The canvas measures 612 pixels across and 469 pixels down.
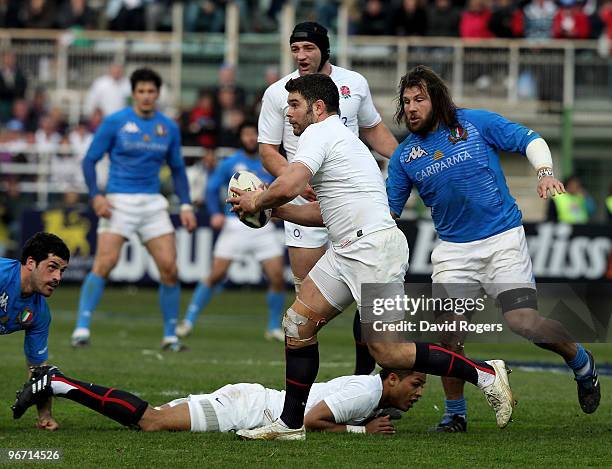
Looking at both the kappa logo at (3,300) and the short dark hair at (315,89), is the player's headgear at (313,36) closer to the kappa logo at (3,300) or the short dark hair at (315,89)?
the short dark hair at (315,89)

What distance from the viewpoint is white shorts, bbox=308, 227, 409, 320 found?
7824 mm

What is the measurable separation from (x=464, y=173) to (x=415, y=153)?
0.34 m

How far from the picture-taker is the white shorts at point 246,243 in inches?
626

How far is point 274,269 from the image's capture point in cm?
1575

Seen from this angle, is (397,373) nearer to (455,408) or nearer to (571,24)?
(455,408)

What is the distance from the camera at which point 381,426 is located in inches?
326

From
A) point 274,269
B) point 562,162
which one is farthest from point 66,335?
point 562,162

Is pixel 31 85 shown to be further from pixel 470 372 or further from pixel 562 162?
pixel 470 372

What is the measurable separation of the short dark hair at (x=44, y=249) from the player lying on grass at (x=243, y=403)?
0.67m

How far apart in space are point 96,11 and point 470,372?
Result: 72.6 ft

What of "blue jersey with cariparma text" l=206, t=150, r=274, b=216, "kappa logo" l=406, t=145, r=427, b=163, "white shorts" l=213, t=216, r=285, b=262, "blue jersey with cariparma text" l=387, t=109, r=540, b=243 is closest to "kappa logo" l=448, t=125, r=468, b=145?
"blue jersey with cariparma text" l=387, t=109, r=540, b=243

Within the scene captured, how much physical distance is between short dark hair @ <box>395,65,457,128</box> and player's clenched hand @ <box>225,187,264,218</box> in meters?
1.41

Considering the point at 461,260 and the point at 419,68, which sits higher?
the point at 419,68

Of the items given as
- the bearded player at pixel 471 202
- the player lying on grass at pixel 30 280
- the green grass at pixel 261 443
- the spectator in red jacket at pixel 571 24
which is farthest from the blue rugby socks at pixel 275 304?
the spectator in red jacket at pixel 571 24
